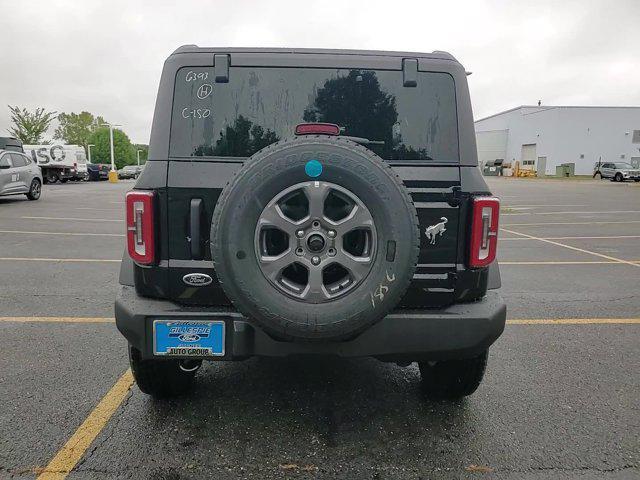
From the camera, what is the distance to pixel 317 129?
2.41 meters

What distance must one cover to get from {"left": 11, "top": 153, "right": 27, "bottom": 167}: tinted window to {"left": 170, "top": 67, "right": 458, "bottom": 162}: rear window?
15692 mm

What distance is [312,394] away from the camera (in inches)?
123

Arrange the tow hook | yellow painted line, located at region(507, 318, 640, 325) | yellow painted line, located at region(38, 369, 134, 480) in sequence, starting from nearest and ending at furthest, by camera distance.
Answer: yellow painted line, located at region(38, 369, 134, 480), the tow hook, yellow painted line, located at region(507, 318, 640, 325)

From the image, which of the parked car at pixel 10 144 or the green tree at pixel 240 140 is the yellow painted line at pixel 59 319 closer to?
the green tree at pixel 240 140

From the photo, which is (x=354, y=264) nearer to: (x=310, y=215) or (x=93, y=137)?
(x=310, y=215)

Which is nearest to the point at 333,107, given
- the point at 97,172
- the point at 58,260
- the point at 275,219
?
the point at 275,219

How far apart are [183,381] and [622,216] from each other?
14850mm

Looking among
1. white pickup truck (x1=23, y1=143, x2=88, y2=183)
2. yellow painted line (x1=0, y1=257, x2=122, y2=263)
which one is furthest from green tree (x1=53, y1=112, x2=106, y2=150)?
yellow painted line (x1=0, y1=257, x2=122, y2=263)

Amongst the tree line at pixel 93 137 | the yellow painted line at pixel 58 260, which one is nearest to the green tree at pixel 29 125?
the tree line at pixel 93 137

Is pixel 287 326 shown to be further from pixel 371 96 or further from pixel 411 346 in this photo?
pixel 371 96

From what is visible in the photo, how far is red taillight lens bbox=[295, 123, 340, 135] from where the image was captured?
241 cm

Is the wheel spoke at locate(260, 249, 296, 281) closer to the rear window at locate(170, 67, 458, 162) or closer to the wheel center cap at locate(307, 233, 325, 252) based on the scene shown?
the wheel center cap at locate(307, 233, 325, 252)

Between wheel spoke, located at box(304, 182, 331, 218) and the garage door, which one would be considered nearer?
wheel spoke, located at box(304, 182, 331, 218)

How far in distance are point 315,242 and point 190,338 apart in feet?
2.67
